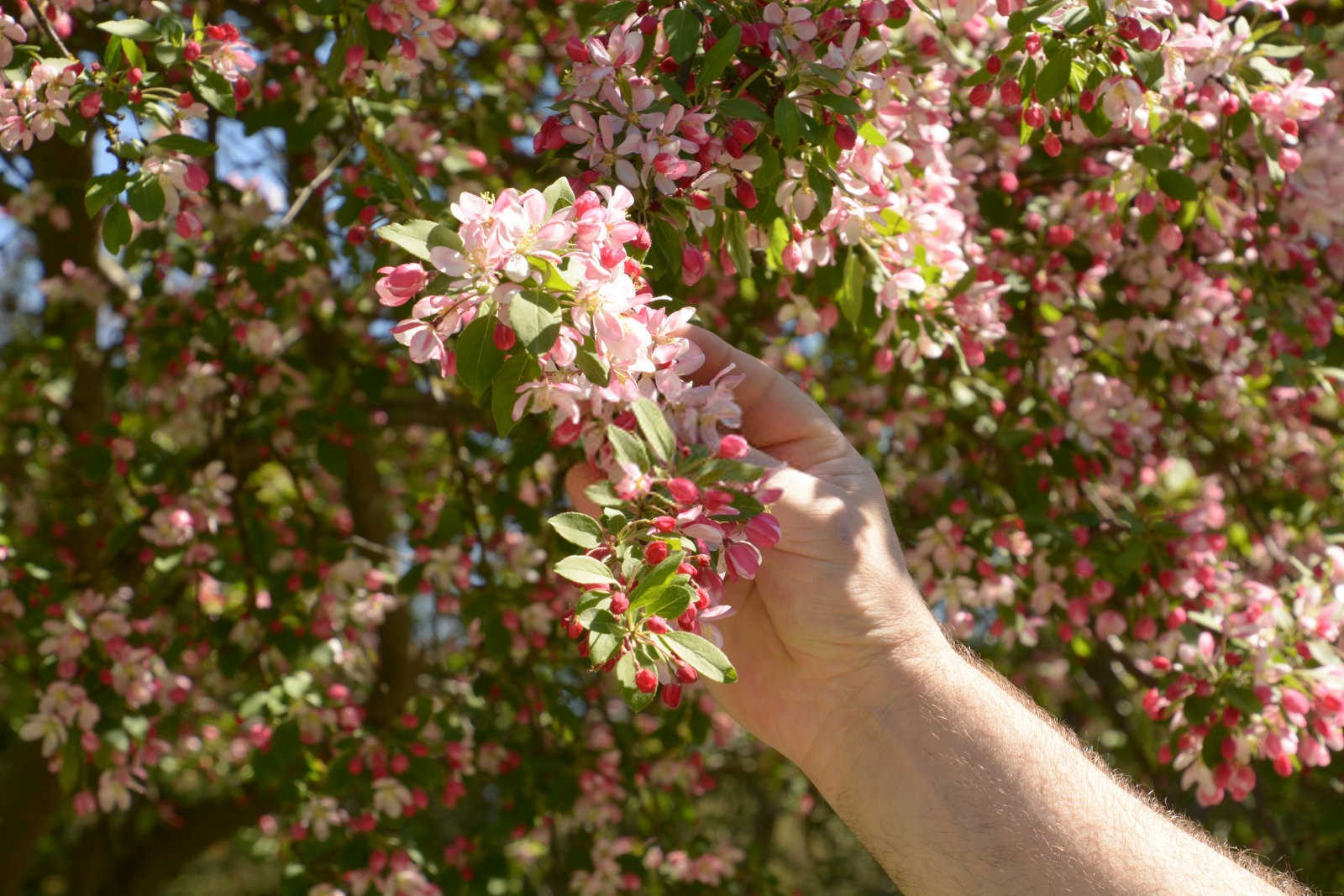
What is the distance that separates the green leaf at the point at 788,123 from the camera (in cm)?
151

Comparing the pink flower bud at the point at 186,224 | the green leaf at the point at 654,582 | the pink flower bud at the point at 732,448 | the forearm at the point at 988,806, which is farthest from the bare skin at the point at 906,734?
the pink flower bud at the point at 186,224

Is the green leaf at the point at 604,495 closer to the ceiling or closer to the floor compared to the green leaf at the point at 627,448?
closer to the floor

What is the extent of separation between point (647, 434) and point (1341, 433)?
2.68 meters

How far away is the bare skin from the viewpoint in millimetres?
1579

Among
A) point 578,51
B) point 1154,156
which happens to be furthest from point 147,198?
point 1154,156

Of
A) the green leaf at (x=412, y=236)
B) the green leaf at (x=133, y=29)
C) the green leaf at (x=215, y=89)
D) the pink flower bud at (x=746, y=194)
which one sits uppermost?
the green leaf at (x=412, y=236)

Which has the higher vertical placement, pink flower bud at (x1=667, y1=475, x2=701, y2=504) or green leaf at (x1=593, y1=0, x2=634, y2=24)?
green leaf at (x1=593, y1=0, x2=634, y2=24)

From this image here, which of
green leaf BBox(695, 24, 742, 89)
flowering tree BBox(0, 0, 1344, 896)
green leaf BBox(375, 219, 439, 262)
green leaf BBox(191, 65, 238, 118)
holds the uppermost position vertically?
green leaf BBox(695, 24, 742, 89)

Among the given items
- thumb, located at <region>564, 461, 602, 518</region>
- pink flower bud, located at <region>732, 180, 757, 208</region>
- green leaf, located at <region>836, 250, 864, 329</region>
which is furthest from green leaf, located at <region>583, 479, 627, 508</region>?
green leaf, located at <region>836, 250, 864, 329</region>

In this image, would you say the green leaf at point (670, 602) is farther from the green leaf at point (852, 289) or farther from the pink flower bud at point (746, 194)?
the green leaf at point (852, 289)

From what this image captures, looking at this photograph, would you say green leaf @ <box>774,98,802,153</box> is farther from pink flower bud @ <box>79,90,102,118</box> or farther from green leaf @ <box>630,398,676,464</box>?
pink flower bud @ <box>79,90,102,118</box>

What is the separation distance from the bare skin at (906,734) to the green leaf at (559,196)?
342 millimetres

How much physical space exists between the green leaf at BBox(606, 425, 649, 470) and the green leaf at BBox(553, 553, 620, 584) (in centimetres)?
13

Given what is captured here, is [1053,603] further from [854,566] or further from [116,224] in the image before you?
[116,224]
